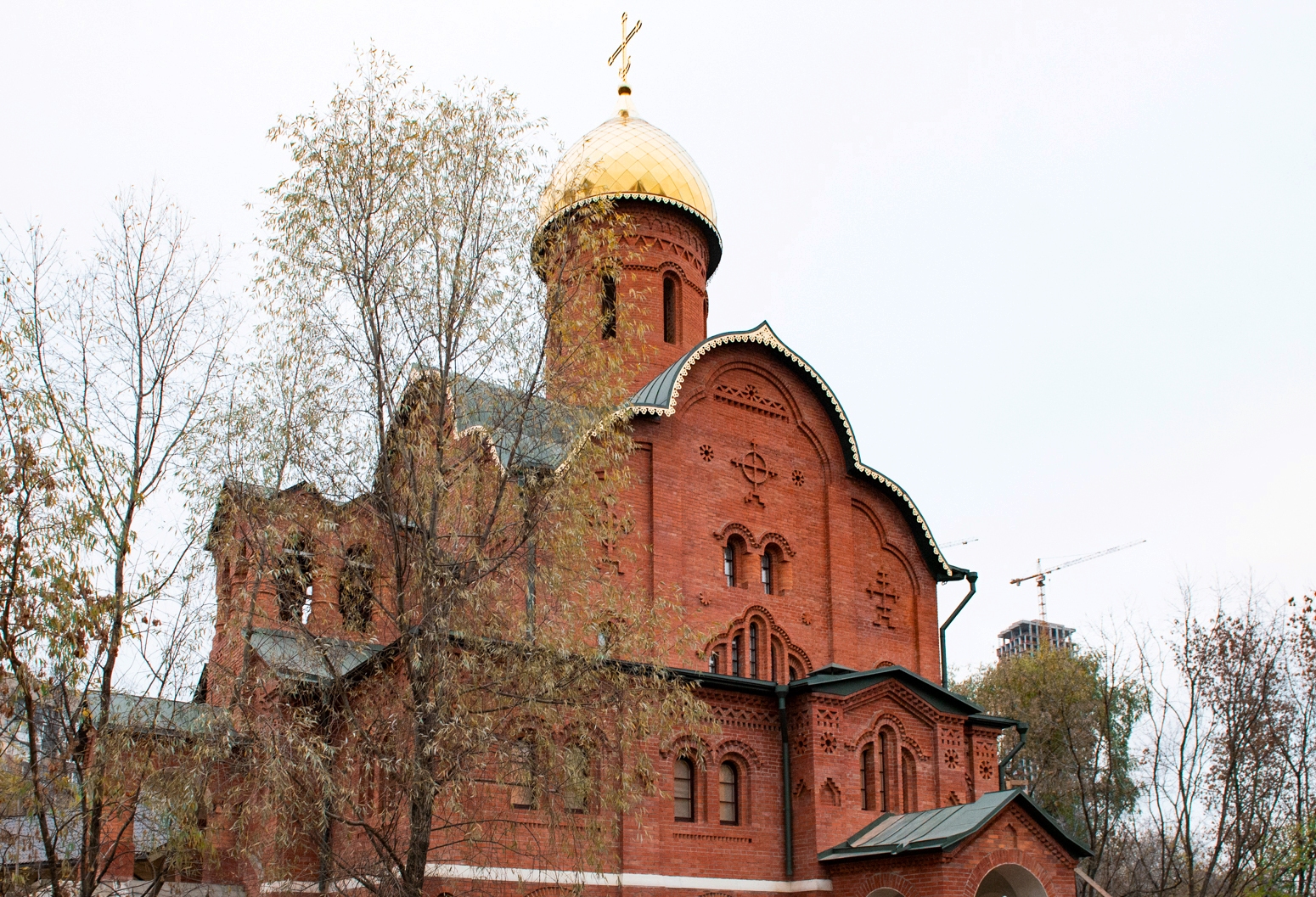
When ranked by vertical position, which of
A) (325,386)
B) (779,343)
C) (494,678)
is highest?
(779,343)

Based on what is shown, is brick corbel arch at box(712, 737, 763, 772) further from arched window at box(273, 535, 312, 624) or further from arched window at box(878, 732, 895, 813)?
arched window at box(273, 535, 312, 624)

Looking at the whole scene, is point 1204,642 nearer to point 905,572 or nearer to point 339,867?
point 905,572

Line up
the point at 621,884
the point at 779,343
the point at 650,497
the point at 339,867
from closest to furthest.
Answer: the point at 339,867, the point at 621,884, the point at 650,497, the point at 779,343

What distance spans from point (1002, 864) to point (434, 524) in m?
7.16

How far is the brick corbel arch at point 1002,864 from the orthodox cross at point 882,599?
3.99 m

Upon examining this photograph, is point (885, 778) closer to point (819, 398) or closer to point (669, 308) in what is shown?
point (819, 398)

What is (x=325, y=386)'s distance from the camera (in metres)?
9.63

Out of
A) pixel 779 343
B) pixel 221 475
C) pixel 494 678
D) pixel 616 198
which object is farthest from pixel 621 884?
pixel 616 198

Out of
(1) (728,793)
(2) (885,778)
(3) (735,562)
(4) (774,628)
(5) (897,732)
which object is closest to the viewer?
(1) (728,793)

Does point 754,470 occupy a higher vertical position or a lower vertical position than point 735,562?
higher

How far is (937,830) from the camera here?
40.7ft

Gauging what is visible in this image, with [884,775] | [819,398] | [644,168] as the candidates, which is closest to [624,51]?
[644,168]

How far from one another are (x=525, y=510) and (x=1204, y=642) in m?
13.1

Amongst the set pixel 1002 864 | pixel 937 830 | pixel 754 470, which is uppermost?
pixel 754 470
